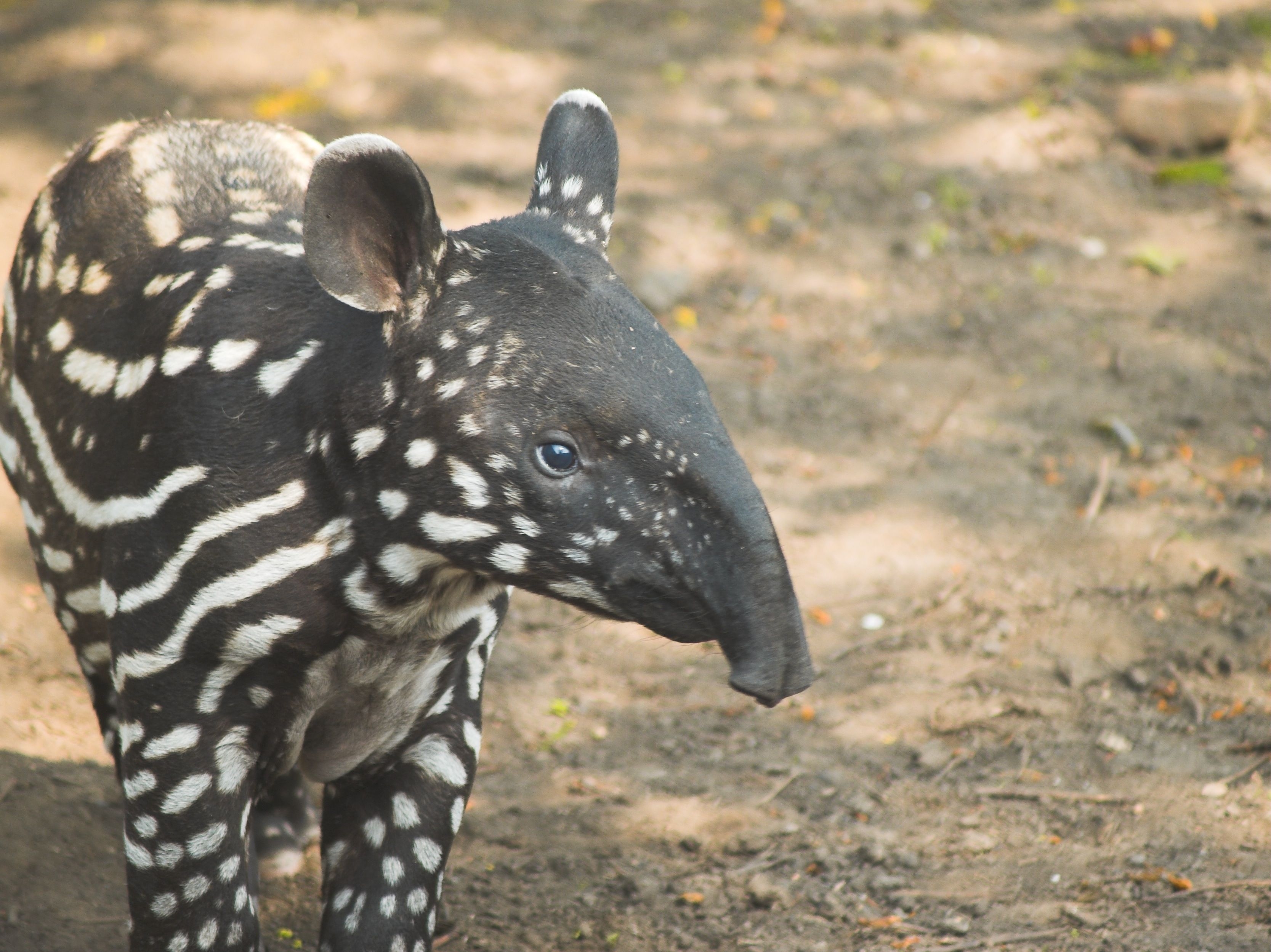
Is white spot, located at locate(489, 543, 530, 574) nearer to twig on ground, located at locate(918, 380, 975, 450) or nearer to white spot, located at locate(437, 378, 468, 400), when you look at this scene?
white spot, located at locate(437, 378, 468, 400)

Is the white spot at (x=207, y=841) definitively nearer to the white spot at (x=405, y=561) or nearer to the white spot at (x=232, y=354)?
the white spot at (x=405, y=561)

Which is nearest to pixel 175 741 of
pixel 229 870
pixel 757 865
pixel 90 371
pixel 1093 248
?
pixel 229 870

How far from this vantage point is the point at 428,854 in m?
3.28

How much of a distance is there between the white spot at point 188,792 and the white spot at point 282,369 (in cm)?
87

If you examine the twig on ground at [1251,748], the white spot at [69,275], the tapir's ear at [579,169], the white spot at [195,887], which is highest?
the tapir's ear at [579,169]

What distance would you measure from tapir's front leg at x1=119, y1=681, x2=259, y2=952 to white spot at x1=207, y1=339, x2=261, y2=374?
651mm

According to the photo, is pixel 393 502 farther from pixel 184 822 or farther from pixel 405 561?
pixel 184 822

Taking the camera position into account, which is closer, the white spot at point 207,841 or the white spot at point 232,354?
the white spot at point 232,354

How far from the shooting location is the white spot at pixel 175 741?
9.52 feet

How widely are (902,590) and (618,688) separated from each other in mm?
1241

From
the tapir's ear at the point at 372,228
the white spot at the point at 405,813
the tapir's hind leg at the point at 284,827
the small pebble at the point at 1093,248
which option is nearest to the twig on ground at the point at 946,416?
the small pebble at the point at 1093,248

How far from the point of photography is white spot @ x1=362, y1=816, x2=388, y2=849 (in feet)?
10.8

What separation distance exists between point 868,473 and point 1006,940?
2588mm

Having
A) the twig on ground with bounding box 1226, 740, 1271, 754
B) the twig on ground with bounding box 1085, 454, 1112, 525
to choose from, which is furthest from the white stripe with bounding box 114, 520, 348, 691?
the twig on ground with bounding box 1085, 454, 1112, 525
